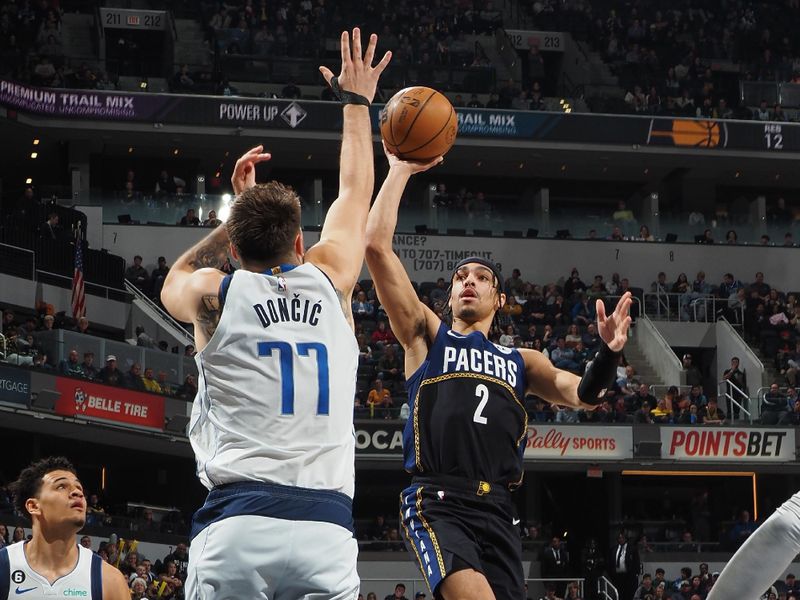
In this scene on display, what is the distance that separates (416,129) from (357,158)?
5.99 feet

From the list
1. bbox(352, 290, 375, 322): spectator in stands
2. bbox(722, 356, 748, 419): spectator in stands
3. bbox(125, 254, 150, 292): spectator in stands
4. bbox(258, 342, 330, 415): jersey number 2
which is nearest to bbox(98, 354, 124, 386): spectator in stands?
bbox(125, 254, 150, 292): spectator in stands

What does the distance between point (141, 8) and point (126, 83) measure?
4.65m

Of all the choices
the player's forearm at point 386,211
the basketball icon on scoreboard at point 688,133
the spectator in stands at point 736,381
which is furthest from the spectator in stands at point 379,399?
the player's forearm at point 386,211

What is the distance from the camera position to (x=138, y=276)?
32688mm

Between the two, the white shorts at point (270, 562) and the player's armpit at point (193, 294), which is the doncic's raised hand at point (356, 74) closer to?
→ the player's armpit at point (193, 294)

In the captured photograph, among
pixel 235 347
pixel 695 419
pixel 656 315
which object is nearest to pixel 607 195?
pixel 656 315

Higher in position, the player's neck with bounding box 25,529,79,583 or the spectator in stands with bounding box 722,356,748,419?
the spectator in stands with bounding box 722,356,748,419

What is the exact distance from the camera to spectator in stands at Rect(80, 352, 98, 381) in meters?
25.7

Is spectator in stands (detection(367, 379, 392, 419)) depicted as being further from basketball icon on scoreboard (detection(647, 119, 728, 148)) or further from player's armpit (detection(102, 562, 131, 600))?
player's armpit (detection(102, 562, 131, 600))

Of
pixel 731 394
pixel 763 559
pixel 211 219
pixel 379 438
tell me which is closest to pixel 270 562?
pixel 763 559

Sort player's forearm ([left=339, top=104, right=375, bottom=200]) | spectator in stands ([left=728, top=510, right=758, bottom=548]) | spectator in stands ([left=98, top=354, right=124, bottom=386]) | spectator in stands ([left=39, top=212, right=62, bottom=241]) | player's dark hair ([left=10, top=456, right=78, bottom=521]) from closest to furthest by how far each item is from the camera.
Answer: player's forearm ([left=339, top=104, right=375, bottom=200]), player's dark hair ([left=10, top=456, right=78, bottom=521]), spectator in stands ([left=98, top=354, right=124, bottom=386]), spectator in stands ([left=728, top=510, right=758, bottom=548]), spectator in stands ([left=39, top=212, right=62, bottom=241])

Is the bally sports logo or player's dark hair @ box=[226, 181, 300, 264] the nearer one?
player's dark hair @ box=[226, 181, 300, 264]

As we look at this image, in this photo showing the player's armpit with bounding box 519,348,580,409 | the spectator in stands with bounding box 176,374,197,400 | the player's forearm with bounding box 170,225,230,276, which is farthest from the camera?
the spectator in stands with bounding box 176,374,197,400

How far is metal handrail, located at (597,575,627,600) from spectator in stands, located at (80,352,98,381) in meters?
10.6
